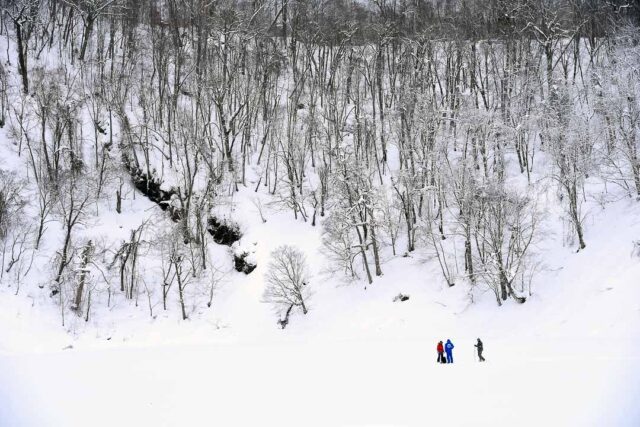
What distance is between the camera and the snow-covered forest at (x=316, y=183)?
27688 mm

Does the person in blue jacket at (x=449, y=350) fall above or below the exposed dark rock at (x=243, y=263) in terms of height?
below

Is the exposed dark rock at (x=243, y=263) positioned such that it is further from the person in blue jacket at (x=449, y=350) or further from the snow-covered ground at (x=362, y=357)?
the person in blue jacket at (x=449, y=350)

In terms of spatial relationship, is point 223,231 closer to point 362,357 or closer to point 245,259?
point 245,259

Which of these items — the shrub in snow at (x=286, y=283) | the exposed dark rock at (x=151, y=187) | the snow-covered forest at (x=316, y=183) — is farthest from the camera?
the exposed dark rock at (x=151, y=187)

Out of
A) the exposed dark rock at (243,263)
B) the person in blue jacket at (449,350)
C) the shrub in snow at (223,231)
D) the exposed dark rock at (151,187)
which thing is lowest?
the person in blue jacket at (449,350)

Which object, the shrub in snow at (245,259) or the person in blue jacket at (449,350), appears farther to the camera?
the shrub in snow at (245,259)

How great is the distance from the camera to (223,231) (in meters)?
36.7

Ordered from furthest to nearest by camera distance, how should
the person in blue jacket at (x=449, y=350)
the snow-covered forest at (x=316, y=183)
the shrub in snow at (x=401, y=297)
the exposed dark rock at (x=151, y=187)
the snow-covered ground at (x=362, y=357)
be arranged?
the exposed dark rock at (x=151, y=187) → the shrub in snow at (x=401, y=297) → the snow-covered forest at (x=316, y=183) → the person in blue jacket at (x=449, y=350) → the snow-covered ground at (x=362, y=357)

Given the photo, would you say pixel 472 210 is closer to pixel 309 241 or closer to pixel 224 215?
pixel 309 241

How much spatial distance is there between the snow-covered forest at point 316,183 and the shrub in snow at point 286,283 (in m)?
0.21

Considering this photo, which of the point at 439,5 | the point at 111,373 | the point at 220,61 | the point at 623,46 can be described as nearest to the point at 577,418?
the point at 111,373

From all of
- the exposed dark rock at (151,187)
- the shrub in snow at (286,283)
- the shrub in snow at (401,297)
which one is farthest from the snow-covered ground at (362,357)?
the exposed dark rock at (151,187)

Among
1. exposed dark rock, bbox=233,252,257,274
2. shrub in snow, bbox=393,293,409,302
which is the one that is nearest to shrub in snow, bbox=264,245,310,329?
exposed dark rock, bbox=233,252,257,274

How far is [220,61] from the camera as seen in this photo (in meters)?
46.3
